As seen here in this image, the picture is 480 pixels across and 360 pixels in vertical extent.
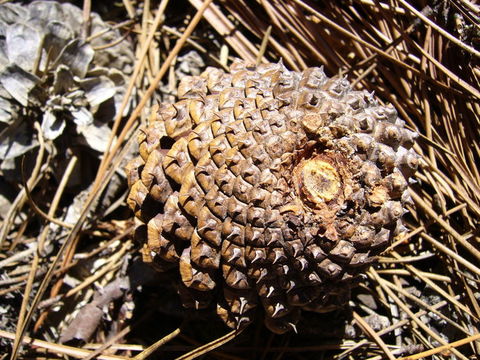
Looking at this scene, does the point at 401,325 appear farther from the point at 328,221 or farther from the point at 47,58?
the point at 47,58

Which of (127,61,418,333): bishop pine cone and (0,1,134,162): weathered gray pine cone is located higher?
(0,1,134,162): weathered gray pine cone

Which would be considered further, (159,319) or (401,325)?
(159,319)

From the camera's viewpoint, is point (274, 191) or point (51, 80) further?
point (51, 80)

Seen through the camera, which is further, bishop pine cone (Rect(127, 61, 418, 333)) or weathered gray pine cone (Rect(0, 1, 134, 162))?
weathered gray pine cone (Rect(0, 1, 134, 162))

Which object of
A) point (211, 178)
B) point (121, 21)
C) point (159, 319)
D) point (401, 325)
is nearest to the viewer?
point (211, 178)

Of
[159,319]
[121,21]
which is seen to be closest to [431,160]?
[159,319]

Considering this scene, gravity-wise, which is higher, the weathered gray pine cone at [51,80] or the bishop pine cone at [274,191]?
the weathered gray pine cone at [51,80]

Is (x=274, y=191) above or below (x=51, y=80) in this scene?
below

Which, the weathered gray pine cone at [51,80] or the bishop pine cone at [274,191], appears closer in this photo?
the bishop pine cone at [274,191]
